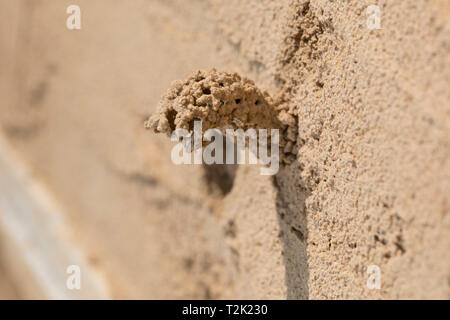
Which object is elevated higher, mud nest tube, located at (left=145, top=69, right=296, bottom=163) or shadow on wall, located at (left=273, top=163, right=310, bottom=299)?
mud nest tube, located at (left=145, top=69, right=296, bottom=163)

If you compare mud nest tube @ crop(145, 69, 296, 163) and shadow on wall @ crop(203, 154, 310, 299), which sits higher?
mud nest tube @ crop(145, 69, 296, 163)

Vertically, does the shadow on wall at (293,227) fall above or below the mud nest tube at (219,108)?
below

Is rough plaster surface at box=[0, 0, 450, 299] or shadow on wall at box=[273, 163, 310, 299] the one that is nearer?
rough plaster surface at box=[0, 0, 450, 299]

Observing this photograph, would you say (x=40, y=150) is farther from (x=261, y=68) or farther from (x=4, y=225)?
(x=261, y=68)

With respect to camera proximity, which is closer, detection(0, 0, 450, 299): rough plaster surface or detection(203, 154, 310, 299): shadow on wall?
detection(0, 0, 450, 299): rough plaster surface

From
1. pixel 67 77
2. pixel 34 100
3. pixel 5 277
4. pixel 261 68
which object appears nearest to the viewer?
pixel 261 68

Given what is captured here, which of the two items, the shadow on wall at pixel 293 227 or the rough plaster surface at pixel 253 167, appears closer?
the rough plaster surface at pixel 253 167

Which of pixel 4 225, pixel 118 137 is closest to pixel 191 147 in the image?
pixel 118 137
